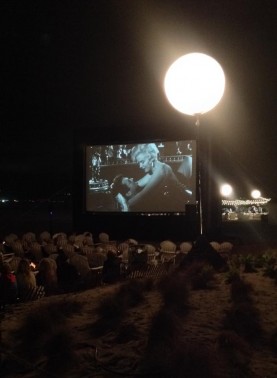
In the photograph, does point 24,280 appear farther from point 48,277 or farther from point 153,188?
point 153,188

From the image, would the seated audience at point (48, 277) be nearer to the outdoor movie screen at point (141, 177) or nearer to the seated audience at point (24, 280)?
the seated audience at point (24, 280)

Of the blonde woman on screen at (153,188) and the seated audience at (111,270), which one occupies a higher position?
the blonde woman on screen at (153,188)

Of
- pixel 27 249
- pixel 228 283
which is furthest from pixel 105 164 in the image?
pixel 228 283

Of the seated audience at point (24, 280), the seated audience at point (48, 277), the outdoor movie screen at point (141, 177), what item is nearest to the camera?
the seated audience at point (24, 280)

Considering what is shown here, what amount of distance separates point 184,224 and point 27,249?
26.5 ft

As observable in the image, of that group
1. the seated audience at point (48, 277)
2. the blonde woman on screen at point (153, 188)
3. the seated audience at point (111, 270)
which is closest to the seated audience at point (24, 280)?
the seated audience at point (48, 277)

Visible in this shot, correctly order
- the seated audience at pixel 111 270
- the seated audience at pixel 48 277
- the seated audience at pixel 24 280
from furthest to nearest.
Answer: the seated audience at pixel 111 270 → the seated audience at pixel 48 277 → the seated audience at pixel 24 280

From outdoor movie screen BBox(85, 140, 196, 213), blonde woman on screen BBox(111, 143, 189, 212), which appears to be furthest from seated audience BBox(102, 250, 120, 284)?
blonde woman on screen BBox(111, 143, 189, 212)

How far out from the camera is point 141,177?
742 inches

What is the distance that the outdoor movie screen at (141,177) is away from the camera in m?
18.3

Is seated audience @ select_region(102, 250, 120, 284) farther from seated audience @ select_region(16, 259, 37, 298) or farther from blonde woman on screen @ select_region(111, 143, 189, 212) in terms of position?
blonde woman on screen @ select_region(111, 143, 189, 212)

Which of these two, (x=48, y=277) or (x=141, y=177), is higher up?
(x=141, y=177)

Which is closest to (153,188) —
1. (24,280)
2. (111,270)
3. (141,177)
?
(141,177)

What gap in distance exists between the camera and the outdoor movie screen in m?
18.3
